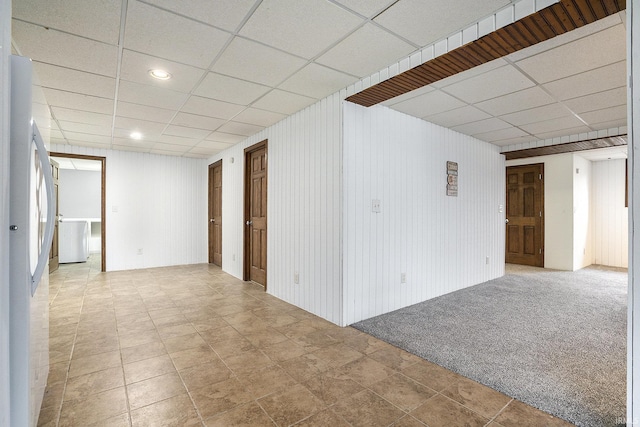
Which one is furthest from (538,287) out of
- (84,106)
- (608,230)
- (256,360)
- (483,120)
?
(84,106)

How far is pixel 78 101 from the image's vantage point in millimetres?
3373

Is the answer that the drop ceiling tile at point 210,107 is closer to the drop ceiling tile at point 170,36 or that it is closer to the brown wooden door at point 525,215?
the drop ceiling tile at point 170,36

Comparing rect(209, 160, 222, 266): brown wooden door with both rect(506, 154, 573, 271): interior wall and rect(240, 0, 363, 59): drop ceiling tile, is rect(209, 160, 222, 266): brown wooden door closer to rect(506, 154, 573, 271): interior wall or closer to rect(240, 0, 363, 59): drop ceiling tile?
rect(240, 0, 363, 59): drop ceiling tile

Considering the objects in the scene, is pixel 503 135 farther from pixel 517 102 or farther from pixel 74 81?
pixel 74 81

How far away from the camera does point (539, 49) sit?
230 centimetres

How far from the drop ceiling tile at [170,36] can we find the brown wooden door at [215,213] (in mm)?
3953

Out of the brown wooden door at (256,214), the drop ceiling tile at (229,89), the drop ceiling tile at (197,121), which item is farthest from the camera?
the brown wooden door at (256,214)

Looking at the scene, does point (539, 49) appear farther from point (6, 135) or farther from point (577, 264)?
point (577, 264)

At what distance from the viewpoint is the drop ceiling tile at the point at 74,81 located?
264 centimetres

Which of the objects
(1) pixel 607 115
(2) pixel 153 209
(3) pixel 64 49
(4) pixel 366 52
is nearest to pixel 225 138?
(2) pixel 153 209

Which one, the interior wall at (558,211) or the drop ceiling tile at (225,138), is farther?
the interior wall at (558,211)

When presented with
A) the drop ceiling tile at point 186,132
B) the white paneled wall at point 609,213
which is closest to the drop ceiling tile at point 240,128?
the drop ceiling tile at point 186,132

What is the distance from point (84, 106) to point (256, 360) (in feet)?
11.2

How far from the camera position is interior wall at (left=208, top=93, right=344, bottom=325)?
3213 millimetres
